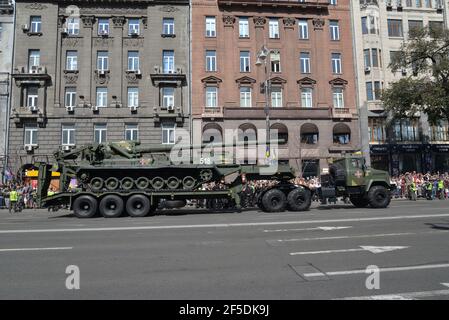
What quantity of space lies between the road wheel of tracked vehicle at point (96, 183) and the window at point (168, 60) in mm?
18147

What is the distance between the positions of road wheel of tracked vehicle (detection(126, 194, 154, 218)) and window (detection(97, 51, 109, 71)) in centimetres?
1980

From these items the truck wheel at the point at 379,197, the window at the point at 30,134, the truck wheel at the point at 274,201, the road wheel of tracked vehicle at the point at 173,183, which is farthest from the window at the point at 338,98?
the window at the point at 30,134

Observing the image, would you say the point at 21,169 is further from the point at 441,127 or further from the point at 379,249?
Result: the point at 441,127

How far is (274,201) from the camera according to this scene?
57.3 feet

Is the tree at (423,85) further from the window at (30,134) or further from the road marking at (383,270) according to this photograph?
the window at (30,134)

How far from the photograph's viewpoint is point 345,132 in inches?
1330

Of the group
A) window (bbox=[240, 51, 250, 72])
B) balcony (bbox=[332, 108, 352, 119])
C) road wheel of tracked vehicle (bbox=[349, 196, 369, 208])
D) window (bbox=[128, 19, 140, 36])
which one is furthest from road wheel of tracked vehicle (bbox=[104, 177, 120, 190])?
balcony (bbox=[332, 108, 352, 119])

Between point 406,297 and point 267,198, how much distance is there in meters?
12.7

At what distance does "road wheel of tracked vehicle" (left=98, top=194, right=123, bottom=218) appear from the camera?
642 inches

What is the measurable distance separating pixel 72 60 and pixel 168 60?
28.1 feet

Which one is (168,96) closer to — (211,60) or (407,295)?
(211,60)

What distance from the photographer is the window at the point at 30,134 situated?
30672 millimetres

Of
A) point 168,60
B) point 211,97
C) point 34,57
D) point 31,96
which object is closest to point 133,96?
point 168,60
